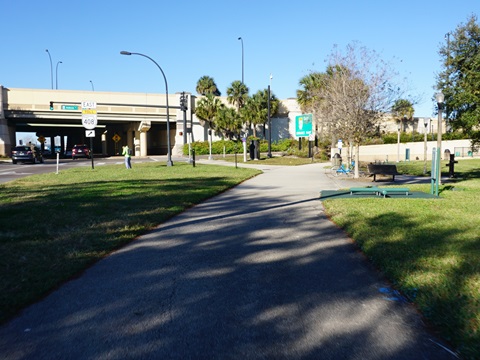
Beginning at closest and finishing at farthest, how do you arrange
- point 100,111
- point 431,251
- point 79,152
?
point 431,251 < point 79,152 < point 100,111

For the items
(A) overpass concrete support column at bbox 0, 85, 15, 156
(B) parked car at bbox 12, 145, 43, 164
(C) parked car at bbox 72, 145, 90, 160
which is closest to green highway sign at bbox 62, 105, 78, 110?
(C) parked car at bbox 72, 145, 90, 160

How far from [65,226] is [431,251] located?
6.69m

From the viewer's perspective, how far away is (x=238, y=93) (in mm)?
61375

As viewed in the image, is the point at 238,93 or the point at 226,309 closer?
the point at 226,309

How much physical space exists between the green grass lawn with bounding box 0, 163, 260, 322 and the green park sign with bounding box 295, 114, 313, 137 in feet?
82.1

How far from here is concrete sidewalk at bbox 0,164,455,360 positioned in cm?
355

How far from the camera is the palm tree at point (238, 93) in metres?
61.2

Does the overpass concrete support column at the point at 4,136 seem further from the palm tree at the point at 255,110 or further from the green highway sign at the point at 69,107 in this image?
the palm tree at the point at 255,110

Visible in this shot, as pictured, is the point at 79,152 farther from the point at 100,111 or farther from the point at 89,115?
the point at 89,115

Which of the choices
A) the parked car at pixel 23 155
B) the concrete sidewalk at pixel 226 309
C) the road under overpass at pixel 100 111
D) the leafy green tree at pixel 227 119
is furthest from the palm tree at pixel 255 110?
the concrete sidewalk at pixel 226 309

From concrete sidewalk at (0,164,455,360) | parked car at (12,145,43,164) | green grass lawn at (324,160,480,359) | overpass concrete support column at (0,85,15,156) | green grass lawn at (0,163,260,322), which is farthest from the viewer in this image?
overpass concrete support column at (0,85,15,156)

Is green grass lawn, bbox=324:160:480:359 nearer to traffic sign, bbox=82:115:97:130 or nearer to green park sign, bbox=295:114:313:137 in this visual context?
traffic sign, bbox=82:115:97:130

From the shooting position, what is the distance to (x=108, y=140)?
3091 inches

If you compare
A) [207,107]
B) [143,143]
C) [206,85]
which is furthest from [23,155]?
[206,85]
